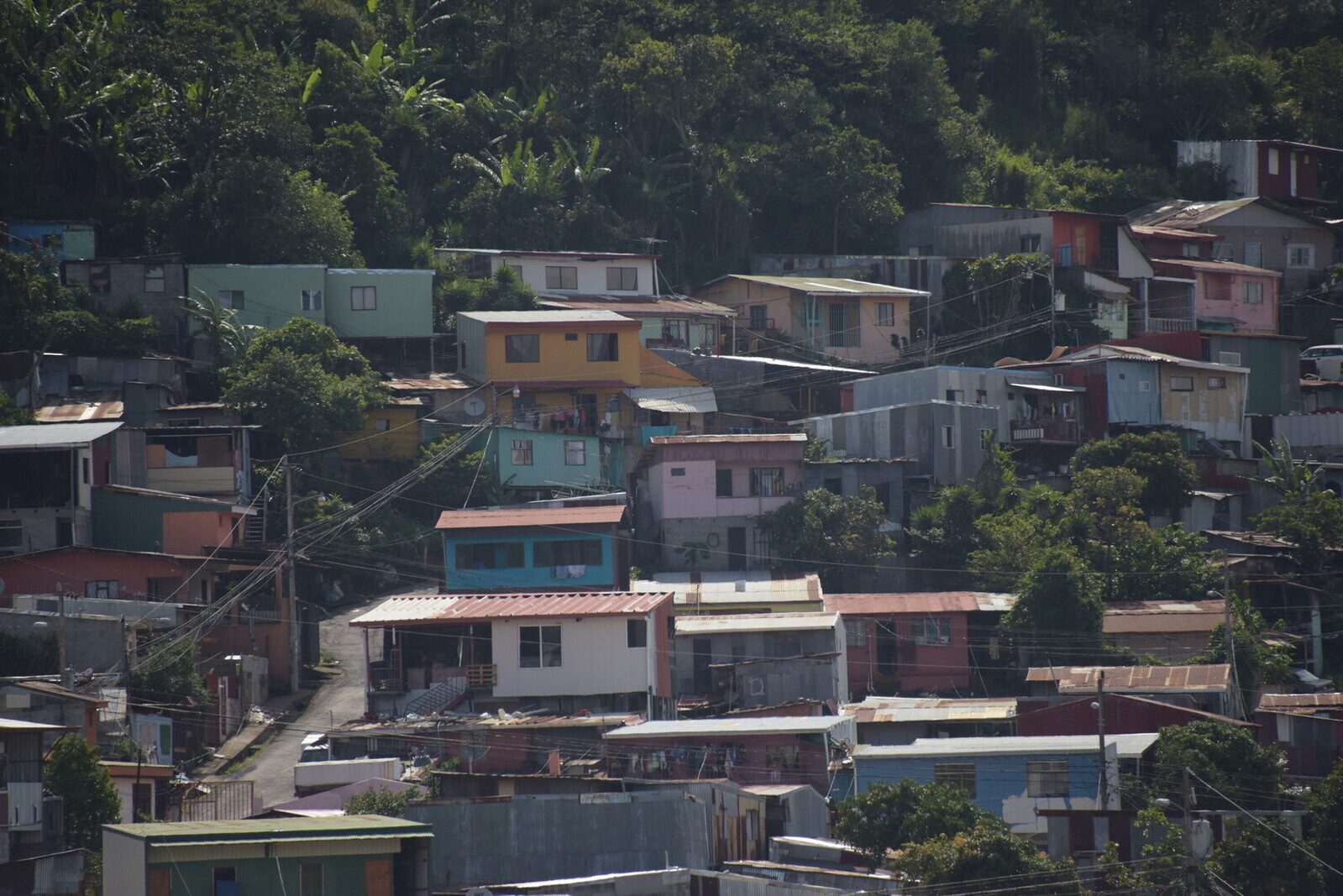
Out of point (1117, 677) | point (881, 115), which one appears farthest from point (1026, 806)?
point (881, 115)

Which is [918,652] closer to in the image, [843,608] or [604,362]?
[843,608]

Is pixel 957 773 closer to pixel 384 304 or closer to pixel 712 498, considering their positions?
pixel 712 498

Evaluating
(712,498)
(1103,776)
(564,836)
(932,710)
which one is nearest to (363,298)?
(712,498)

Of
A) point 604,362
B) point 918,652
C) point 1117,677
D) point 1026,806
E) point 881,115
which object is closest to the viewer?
point 1026,806

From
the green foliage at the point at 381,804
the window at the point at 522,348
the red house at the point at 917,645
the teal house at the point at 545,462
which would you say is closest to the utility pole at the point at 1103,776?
the red house at the point at 917,645

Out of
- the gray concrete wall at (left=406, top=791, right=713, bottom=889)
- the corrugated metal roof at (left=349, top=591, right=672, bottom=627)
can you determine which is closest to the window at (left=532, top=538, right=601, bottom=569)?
the corrugated metal roof at (left=349, top=591, right=672, bottom=627)

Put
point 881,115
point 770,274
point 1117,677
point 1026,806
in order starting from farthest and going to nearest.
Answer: point 881,115, point 770,274, point 1117,677, point 1026,806

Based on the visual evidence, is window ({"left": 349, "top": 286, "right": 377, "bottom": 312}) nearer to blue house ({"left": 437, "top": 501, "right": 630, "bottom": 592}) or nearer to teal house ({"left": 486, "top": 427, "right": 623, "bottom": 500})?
teal house ({"left": 486, "top": 427, "right": 623, "bottom": 500})
